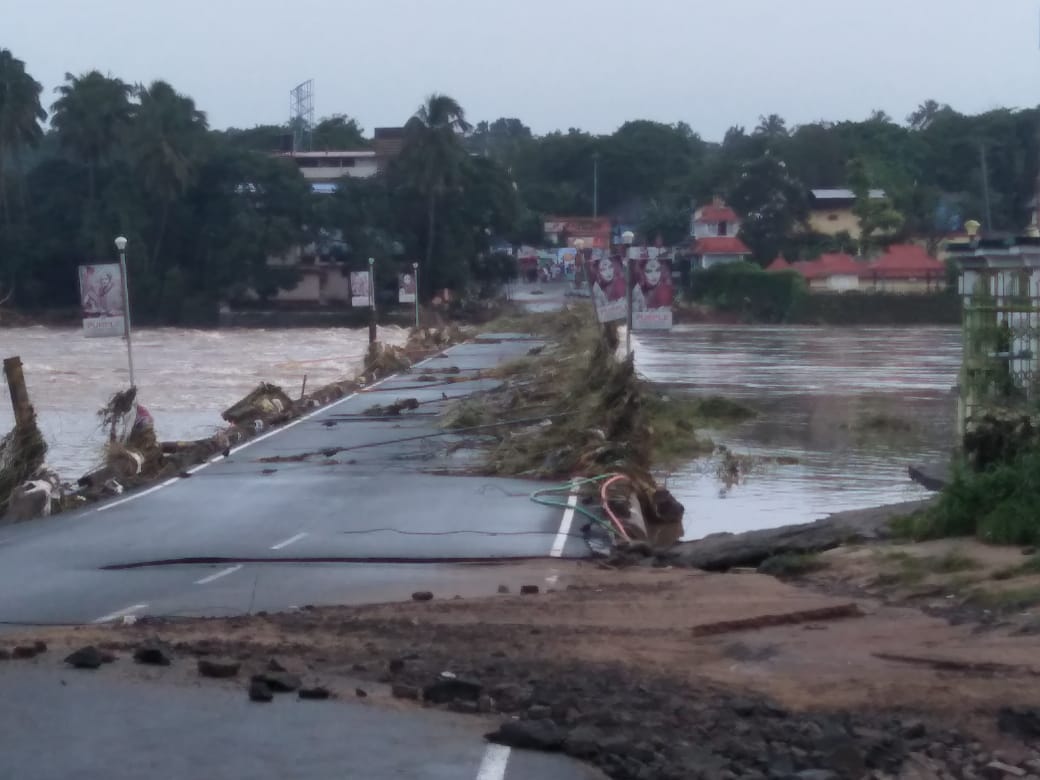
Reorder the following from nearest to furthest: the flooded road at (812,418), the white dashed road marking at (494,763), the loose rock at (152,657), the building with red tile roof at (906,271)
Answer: the white dashed road marking at (494,763), the loose rock at (152,657), the flooded road at (812,418), the building with red tile roof at (906,271)

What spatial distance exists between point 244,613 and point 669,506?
806 centimetres

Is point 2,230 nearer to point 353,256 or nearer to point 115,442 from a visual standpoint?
point 353,256

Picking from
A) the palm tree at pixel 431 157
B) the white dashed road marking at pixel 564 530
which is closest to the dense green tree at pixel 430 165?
the palm tree at pixel 431 157

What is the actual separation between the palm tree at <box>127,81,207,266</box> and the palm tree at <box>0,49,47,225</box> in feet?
21.4

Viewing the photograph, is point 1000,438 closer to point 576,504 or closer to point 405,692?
point 576,504

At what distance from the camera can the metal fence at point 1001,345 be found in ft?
52.4

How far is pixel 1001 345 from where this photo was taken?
16891mm

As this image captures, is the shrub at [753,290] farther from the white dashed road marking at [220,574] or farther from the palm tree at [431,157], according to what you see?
the white dashed road marking at [220,574]

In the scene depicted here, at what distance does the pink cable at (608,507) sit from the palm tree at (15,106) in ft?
253

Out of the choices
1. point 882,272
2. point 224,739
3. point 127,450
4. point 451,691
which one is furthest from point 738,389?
point 882,272

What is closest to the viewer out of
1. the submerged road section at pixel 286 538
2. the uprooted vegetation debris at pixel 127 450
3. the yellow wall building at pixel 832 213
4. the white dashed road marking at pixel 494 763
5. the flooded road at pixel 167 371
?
the white dashed road marking at pixel 494 763

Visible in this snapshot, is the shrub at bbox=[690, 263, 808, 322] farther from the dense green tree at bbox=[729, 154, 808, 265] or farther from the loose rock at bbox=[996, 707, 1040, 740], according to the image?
the loose rock at bbox=[996, 707, 1040, 740]

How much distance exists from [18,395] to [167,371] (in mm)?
35454

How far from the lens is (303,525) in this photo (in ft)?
58.4
